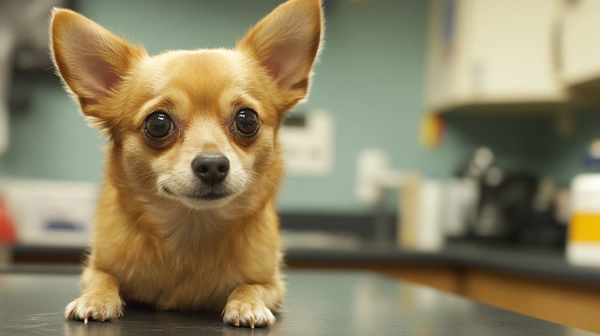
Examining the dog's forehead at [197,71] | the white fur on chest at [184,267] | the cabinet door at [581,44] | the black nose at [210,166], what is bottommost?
the white fur on chest at [184,267]

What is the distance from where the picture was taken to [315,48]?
3.70 feet

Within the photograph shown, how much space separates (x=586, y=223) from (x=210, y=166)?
165 cm

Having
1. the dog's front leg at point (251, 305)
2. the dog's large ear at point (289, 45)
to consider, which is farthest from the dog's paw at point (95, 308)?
the dog's large ear at point (289, 45)

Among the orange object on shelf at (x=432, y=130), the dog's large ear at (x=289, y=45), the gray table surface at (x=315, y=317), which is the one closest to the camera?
the gray table surface at (x=315, y=317)

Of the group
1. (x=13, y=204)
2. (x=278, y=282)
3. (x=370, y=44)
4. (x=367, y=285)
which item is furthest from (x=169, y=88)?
(x=370, y=44)

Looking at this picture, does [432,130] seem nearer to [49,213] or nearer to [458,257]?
[458,257]

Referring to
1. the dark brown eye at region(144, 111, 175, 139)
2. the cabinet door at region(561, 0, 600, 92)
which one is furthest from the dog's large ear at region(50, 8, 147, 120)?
the cabinet door at region(561, 0, 600, 92)

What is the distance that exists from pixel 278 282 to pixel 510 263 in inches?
54.1

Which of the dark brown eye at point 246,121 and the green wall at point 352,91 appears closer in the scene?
the dark brown eye at point 246,121

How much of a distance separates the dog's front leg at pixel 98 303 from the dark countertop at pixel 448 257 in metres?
1.40

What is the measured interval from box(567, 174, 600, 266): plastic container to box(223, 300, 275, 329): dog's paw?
1.49 metres

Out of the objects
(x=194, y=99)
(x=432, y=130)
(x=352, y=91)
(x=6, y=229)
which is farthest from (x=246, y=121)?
(x=432, y=130)

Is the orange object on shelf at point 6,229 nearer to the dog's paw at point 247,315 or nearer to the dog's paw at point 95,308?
the dog's paw at point 95,308

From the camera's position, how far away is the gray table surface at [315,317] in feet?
2.77
